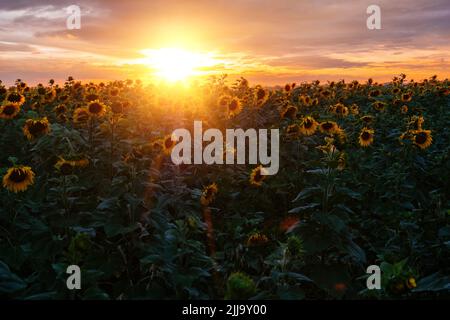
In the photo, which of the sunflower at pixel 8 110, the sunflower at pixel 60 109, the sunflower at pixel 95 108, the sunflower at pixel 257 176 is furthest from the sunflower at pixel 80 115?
the sunflower at pixel 257 176

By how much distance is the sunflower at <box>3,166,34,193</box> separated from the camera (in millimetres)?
4539

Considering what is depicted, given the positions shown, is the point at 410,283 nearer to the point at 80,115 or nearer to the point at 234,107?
the point at 80,115

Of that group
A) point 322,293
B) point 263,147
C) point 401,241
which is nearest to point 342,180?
point 401,241

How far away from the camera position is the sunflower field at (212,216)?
3.43 metres

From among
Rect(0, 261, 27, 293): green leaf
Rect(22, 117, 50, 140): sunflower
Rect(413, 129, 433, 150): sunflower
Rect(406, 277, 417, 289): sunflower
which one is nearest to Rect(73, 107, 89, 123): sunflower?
Rect(22, 117, 50, 140): sunflower

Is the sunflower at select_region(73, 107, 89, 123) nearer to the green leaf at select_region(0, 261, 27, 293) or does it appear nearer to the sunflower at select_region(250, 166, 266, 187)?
the sunflower at select_region(250, 166, 266, 187)

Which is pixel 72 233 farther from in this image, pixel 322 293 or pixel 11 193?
pixel 322 293

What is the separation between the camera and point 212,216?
6195 millimetres

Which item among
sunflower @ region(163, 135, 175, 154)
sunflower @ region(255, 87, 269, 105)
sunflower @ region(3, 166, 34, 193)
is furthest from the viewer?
sunflower @ region(255, 87, 269, 105)

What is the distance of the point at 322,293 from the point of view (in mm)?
4609

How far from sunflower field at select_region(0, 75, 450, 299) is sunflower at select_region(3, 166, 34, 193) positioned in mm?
15

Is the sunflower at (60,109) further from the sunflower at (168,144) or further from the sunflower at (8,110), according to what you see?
the sunflower at (168,144)

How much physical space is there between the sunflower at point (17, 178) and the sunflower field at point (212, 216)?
1cm
